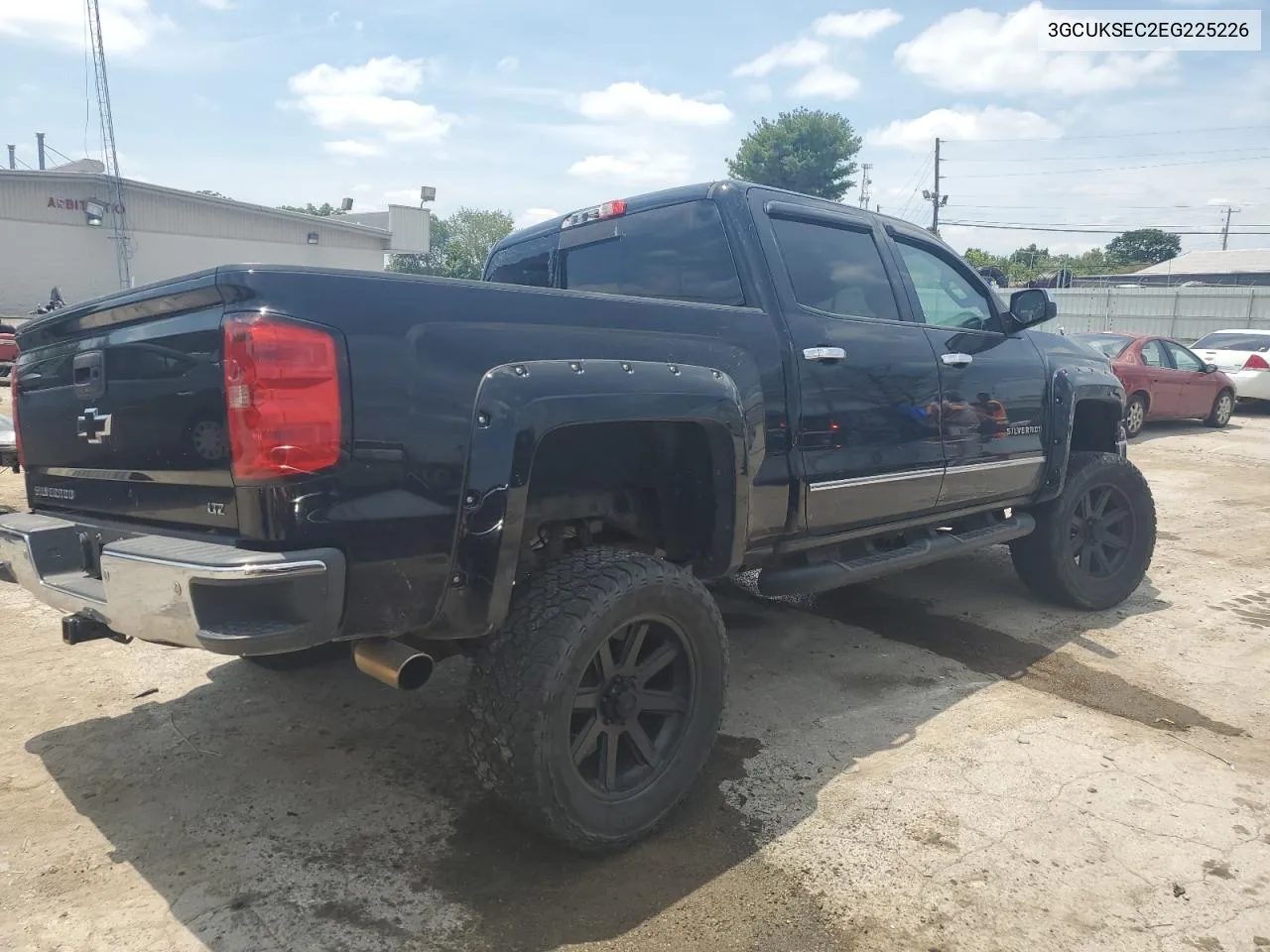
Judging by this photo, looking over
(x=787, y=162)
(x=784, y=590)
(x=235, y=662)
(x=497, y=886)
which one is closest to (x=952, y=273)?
(x=784, y=590)

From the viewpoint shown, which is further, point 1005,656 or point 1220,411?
point 1220,411

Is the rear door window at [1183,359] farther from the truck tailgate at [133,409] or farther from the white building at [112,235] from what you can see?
the white building at [112,235]

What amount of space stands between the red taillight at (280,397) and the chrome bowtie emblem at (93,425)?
753mm

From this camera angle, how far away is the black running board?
355cm

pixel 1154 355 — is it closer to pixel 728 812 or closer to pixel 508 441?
pixel 728 812

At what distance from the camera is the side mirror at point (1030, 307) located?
451 cm

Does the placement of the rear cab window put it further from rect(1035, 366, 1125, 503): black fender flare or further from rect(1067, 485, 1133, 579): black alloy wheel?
rect(1067, 485, 1133, 579): black alloy wheel

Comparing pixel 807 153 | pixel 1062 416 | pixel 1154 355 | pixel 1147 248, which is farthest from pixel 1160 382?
pixel 1147 248

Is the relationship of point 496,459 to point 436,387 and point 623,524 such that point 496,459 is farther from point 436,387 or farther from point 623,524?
point 623,524

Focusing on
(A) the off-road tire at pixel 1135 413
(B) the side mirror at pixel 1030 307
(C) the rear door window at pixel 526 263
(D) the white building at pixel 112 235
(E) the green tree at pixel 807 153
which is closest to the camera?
(C) the rear door window at pixel 526 263

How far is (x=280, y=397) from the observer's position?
2096mm

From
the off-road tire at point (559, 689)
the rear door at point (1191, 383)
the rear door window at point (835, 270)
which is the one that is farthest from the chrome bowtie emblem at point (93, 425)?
the rear door at point (1191, 383)

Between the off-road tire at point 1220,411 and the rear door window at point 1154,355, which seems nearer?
the rear door window at point 1154,355

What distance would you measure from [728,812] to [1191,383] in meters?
13.2
